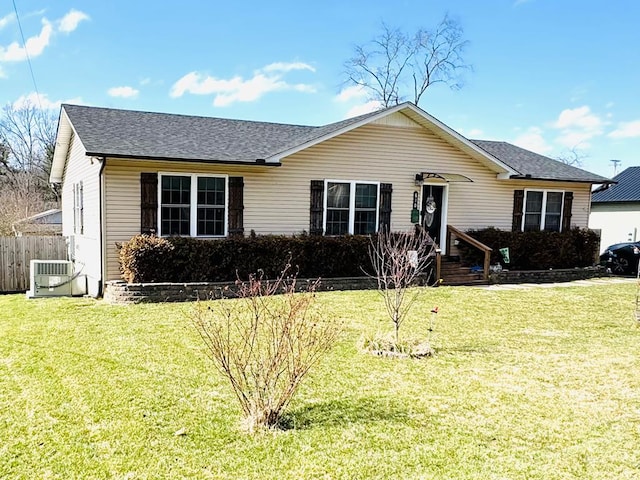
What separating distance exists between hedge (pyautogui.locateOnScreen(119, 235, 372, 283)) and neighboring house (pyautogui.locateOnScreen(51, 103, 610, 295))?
2.60 feet

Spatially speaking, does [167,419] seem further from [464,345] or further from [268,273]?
[268,273]

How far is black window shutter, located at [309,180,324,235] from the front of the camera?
12.2 metres

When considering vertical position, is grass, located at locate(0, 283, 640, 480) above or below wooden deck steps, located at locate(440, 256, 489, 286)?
below

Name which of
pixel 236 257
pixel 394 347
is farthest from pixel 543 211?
pixel 394 347

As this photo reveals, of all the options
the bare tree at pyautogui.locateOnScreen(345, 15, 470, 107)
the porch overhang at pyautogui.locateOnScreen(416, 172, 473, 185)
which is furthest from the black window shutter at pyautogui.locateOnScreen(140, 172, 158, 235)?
the bare tree at pyautogui.locateOnScreen(345, 15, 470, 107)

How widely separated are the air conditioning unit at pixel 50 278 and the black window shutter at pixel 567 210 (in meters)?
14.5

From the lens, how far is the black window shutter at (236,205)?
37.0ft

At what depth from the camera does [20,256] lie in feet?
42.2

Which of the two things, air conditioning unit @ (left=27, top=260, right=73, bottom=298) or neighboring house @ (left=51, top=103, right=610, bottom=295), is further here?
air conditioning unit @ (left=27, top=260, right=73, bottom=298)

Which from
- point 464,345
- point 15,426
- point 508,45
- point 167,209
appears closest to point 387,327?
point 464,345

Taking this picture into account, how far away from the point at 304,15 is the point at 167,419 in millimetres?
16297

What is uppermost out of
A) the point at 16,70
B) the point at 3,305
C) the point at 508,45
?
the point at 508,45

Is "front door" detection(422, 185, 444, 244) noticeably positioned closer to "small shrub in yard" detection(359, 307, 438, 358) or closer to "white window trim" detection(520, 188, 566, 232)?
"white window trim" detection(520, 188, 566, 232)

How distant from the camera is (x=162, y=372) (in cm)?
539
